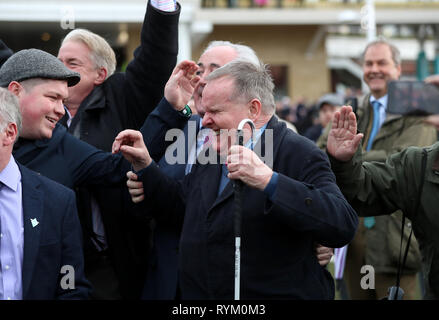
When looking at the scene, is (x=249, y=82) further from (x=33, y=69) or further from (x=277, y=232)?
(x=33, y=69)

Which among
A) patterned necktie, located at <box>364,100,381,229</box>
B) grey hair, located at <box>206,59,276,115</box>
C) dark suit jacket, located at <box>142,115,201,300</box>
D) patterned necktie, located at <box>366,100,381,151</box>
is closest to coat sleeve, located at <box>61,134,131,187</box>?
dark suit jacket, located at <box>142,115,201,300</box>

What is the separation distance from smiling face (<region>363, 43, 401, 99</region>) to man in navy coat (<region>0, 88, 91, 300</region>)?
12.1 ft

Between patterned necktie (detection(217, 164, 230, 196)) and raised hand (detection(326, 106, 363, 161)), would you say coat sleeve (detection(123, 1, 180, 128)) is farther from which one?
raised hand (detection(326, 106, 363, 161))

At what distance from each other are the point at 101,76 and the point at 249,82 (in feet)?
5.35

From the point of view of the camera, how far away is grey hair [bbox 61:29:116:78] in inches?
183

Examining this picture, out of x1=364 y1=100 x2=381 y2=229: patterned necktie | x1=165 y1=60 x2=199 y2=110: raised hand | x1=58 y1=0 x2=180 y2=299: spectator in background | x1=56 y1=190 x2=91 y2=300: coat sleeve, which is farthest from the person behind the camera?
x1=364 y1=100 x2=381 y2=229: patterned necktie

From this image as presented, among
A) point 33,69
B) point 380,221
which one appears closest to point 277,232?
point 33,69

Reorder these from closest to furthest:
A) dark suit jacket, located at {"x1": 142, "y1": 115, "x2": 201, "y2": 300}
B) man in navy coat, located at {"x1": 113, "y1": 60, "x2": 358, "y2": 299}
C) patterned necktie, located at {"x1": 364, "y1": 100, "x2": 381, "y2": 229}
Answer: man in navy coat, located at {"x1": 113, "y1": 60, "x2": 358, "y2": 299} → dark suit jacket, located at {"x1": 142, "y1": 115, "x2": 201, "y2": 300} → patterned necktie, located at {"x1": 364, "y1": 100, "x2": 381, "y2": 229}

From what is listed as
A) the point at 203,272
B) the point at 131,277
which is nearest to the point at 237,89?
the point at 203,272

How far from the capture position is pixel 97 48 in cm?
467

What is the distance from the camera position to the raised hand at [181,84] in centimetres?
412

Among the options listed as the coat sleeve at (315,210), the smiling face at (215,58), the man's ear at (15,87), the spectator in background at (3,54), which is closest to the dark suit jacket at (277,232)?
the coat sleeve at (315,210)

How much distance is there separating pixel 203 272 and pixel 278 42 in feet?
72.7

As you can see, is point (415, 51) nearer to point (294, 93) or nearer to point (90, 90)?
point (294, 93)
